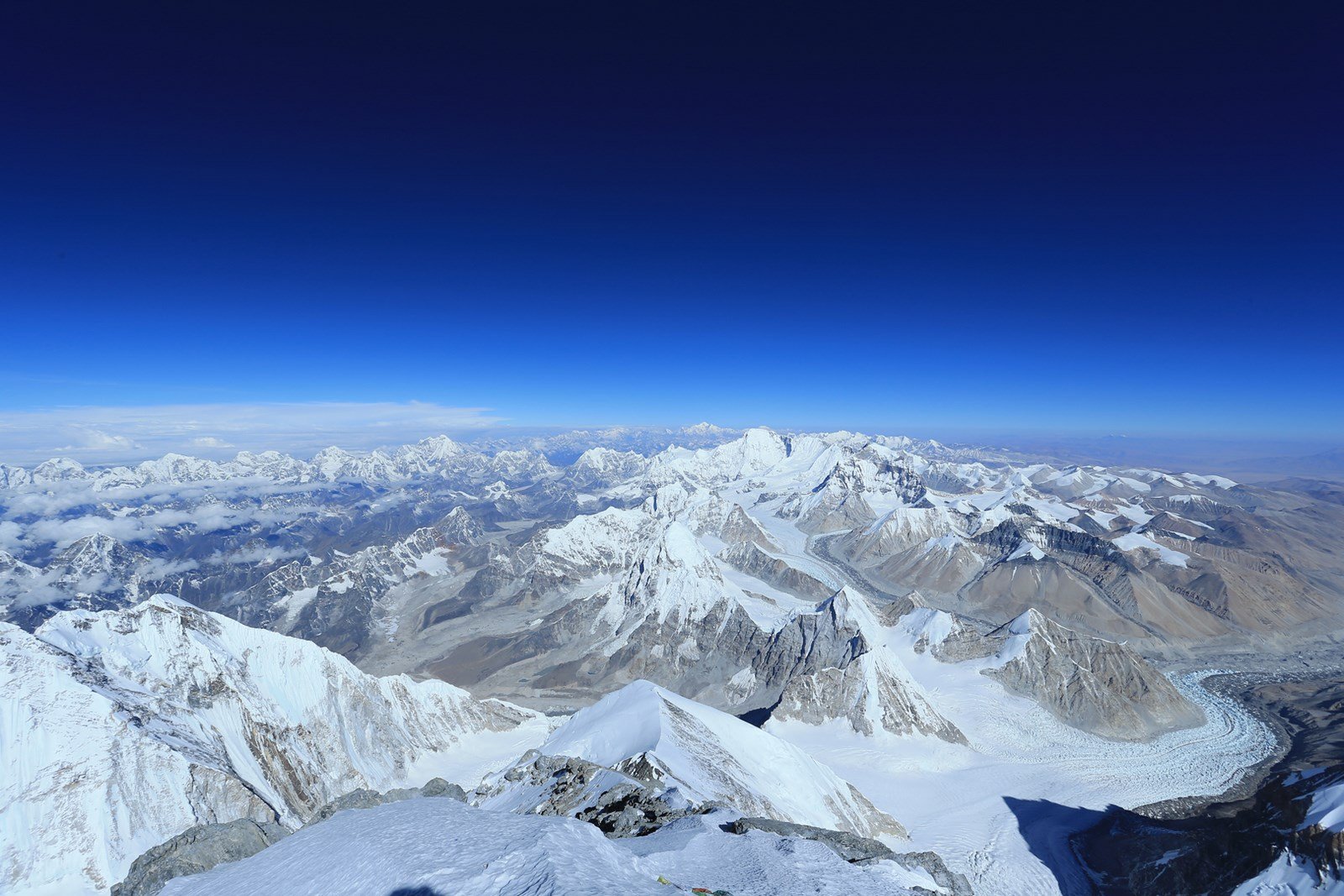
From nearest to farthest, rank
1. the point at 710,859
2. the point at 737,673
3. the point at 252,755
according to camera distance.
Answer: the point at 710,859, the point at 252,755, the point at 737,673

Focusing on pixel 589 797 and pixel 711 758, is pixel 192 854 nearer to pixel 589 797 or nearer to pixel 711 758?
pixel 589 797

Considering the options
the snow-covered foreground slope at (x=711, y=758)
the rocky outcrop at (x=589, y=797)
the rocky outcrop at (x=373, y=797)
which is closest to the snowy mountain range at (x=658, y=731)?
the rocky outcrop at (x=589, y=797)

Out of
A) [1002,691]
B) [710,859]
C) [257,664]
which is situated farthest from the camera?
[1002,691]

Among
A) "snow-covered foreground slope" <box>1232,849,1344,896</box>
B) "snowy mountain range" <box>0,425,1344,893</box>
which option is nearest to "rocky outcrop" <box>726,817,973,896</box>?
"snowy mountain range" <box>0,425,1344,893</box>

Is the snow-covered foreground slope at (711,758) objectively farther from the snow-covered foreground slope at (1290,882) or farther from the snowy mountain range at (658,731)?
the snow-covered foreground slope at (1290,882)

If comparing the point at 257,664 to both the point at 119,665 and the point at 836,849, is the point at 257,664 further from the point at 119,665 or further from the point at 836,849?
the point at 836,849

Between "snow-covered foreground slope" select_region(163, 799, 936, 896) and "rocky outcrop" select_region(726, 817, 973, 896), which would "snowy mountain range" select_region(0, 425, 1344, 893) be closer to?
"snow-covered foreground slope" select_region(163, 799, 936, 896)

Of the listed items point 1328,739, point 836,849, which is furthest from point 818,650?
point 836,849
